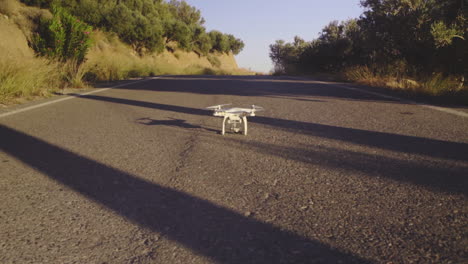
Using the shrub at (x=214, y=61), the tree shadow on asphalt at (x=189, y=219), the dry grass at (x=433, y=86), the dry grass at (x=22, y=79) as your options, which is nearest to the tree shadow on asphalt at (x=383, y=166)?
the tree shadow on asphalt at (x=189, y=219)

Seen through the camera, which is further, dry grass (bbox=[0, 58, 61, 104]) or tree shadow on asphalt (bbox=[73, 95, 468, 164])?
dry grass (bbox=[0, 58, 61, 104])

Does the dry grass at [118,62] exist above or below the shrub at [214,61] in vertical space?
below

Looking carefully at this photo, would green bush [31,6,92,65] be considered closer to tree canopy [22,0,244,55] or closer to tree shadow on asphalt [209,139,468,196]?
tree canopy [22,0,244,55]

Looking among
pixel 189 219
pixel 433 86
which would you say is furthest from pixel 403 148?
pixel 433 86

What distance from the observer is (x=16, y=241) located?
75.0 inches

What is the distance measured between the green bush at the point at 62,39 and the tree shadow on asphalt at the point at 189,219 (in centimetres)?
1010

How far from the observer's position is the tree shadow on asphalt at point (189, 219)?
1774 mm

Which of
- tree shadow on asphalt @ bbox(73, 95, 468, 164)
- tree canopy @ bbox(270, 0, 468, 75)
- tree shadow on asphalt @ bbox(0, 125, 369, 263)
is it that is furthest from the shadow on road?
tree canopy @ bbox(270, 0, 468, 75)

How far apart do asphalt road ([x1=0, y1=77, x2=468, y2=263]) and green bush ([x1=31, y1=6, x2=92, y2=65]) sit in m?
8.09

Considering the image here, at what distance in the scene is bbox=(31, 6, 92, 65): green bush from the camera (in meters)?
12.1

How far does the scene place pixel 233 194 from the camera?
256cm

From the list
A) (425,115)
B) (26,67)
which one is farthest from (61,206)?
(26,67)

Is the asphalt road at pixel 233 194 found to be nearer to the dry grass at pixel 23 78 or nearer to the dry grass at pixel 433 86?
the dry grass at pixel 23 78

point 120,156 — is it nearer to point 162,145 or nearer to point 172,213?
point 162,145
